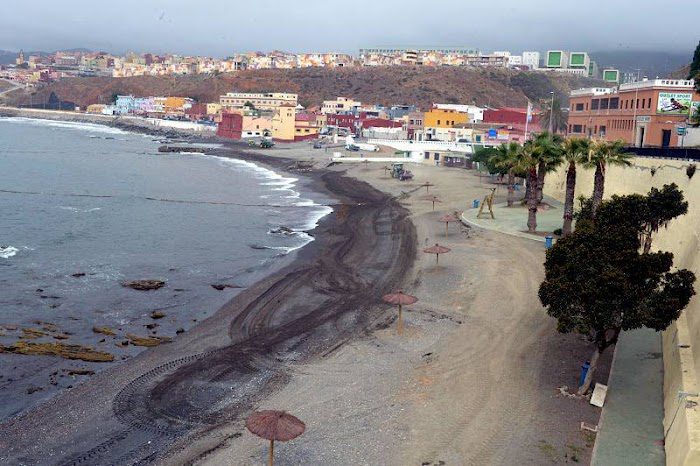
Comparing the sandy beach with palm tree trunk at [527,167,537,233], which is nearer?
the sandy beach

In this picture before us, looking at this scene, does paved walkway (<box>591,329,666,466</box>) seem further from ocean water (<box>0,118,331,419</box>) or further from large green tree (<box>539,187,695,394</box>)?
ocean water (<box>0,118,331,419</box>)

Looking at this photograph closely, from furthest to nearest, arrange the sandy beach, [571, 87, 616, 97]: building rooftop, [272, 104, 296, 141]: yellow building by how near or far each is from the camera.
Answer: [272, 104, 296, 141]: yellow building, [571, 87, 616, 97]: building rooftop, the sandy beach

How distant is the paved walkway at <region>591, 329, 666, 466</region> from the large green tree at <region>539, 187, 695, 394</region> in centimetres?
128

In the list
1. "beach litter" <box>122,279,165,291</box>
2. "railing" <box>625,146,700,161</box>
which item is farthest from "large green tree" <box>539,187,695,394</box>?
"beach litter" <box>122,279,165,291</box>

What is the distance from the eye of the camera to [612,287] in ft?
56.8

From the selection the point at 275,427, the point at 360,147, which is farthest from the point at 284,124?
the point at 275,427

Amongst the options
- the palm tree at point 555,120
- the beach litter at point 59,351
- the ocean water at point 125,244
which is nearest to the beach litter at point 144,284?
the ocean water at point 125,244

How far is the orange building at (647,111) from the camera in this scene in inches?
2030

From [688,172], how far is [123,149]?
114 metres

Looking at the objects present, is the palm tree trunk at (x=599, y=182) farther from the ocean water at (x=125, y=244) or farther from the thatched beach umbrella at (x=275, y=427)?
the thatched beach umbrella at (x=275, y=427)

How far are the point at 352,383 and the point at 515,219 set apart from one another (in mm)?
29741

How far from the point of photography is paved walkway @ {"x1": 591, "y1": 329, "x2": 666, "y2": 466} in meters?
15.3

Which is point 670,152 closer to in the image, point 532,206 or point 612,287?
point 532,206

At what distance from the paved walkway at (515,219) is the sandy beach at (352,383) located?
28.8 feet
